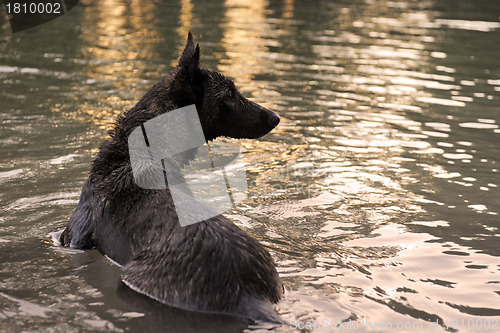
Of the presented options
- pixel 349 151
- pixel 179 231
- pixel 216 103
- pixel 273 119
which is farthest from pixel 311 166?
pixel 179 231

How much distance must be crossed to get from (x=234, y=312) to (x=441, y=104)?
31.9ft

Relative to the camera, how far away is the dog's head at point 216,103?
6.05 metres

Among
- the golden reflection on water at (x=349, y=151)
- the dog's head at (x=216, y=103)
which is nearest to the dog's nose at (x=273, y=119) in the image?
the dog's head at (x=216, y=103)

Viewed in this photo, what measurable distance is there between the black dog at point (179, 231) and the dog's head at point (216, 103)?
0.03ft

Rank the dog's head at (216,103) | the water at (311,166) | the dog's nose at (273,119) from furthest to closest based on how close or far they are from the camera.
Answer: the dog's nose at (273,119), the dog's head at (216,103), the water at (311,166)

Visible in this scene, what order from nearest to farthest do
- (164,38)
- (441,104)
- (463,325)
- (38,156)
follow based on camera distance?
(463,325) < (38,156) < (441,104) < (164,38)

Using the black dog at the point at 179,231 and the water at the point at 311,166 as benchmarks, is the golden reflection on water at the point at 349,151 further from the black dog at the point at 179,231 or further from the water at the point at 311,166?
the black dog at the point at 179,231

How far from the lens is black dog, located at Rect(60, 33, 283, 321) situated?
184 inches

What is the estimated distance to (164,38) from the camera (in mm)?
18688

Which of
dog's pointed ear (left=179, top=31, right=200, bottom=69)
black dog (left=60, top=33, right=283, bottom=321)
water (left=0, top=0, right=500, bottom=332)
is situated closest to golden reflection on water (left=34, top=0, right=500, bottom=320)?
water (left=0, top=0, right=500, bottom=332)

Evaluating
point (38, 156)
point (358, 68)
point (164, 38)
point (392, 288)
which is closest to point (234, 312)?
point (392, 288)

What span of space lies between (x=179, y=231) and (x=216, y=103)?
1852mm

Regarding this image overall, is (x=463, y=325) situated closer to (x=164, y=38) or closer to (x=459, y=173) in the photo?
(x=459, y=173)

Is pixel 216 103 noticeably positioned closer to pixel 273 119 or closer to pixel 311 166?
pixel 273 119
